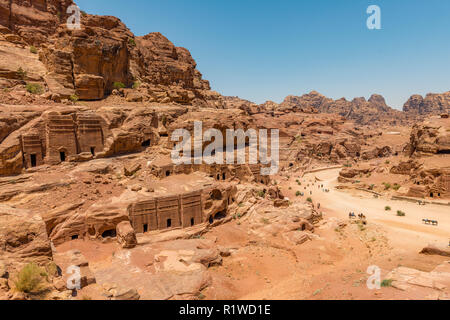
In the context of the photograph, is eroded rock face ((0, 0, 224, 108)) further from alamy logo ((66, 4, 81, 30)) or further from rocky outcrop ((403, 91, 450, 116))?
rocky outcrop ((403, 91, 450, 116))

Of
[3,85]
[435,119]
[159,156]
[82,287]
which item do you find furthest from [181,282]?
[435,119]

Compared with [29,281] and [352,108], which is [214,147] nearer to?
[29,281]

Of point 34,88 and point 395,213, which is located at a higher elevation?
point 34,88

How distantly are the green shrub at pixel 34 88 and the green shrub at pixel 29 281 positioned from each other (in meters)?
26.5

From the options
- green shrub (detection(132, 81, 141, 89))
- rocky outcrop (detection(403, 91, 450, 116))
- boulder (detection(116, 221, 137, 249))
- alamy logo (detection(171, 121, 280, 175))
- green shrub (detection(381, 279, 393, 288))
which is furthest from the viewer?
rocky outcrop (detection(403, 91, 450, 116))

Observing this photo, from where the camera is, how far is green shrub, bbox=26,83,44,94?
28322mm

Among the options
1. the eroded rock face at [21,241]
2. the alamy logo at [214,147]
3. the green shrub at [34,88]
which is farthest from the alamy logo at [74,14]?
the eroded rock face at [21,241]

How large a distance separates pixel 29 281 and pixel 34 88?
27.3 meters

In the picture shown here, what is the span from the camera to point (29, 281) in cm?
852

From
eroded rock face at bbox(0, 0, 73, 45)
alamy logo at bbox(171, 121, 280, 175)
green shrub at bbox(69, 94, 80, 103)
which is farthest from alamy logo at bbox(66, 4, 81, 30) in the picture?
alamy logo at bbox(171, 121, 280, 175)

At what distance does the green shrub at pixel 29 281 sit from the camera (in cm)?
844

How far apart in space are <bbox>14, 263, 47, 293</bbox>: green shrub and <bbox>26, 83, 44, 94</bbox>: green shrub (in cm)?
2650

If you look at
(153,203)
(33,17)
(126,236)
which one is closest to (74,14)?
(33,17)

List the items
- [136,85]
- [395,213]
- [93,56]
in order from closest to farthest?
[395,213] < [93,56] < [136,85]
